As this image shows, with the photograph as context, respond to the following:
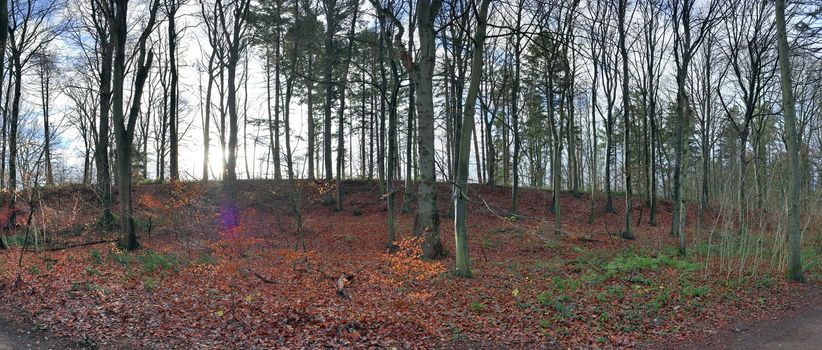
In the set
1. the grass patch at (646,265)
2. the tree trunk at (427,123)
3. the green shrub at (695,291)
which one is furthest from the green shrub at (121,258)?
the green shrub at (695,291)

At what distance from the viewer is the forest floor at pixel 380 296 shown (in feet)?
21.5

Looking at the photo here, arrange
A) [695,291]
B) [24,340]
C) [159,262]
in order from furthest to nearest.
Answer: [159,262] → [695,291] → [24,340]

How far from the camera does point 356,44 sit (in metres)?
22.7

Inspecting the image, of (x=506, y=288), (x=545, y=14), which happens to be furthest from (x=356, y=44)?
(x=506, y=288)

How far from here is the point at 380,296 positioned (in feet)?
28.3

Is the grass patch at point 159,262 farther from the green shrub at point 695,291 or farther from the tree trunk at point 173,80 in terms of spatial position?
the green shrub at point 695,291

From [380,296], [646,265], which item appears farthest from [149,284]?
[646,265]

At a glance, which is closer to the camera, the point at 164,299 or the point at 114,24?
the point at 164,299

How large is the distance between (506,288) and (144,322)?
675 cm

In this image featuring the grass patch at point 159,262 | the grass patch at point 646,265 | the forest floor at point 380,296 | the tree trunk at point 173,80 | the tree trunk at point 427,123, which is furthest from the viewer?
the tree trunk at point 173,80

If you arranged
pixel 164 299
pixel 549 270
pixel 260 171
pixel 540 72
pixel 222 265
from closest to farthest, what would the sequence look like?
pixel 164 299
pixel 222 265
pixel 549 270
pixel 540 72
pixel 260 171

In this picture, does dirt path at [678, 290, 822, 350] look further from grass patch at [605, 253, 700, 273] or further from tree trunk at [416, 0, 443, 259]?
tree trunk at [416, 0, 443, 259]

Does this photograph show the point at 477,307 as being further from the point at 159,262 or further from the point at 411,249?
the point at 159,262

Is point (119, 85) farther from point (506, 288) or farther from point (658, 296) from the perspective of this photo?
point (658, 296)
